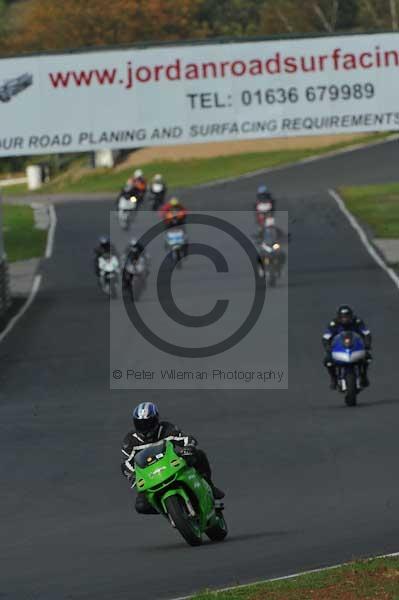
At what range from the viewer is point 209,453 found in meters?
18.2

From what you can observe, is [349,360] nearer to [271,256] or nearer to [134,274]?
[271,256]

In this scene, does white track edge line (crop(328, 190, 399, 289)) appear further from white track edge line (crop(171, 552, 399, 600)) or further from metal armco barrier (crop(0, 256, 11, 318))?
white track edge line (crop(171, 552, 399, 600))

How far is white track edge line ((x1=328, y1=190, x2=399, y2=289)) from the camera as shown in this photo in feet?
139

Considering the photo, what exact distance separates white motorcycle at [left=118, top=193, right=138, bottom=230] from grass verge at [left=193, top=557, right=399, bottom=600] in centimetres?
4775

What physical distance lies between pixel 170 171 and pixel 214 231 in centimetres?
2447

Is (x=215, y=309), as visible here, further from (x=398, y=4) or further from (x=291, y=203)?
(x=398, y=4)

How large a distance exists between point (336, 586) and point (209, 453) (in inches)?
350

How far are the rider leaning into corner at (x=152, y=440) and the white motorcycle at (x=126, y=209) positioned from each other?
45040 mm

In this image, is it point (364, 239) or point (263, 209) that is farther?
point (263, 209)

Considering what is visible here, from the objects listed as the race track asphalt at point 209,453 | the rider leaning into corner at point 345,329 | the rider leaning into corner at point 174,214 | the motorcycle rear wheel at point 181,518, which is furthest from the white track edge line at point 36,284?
the motorcycle rear wheel at point 181,518

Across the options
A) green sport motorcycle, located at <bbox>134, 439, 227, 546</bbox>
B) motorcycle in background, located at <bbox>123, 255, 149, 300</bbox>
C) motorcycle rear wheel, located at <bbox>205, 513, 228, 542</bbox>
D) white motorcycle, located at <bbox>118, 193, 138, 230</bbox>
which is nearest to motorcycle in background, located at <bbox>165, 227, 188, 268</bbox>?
motorcycle in background, located at <bbox>123, 255, 149, 300</bbox>

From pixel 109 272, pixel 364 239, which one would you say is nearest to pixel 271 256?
pixel 109 272

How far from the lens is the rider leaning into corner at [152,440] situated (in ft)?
39.2

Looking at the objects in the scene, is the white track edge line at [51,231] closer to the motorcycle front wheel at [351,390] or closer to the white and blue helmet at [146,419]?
the motorcycle front wheel at [351,390]
